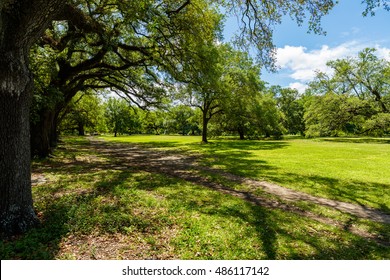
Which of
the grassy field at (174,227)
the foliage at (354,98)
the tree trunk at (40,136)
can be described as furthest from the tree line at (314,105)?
the grassy field at (174,227)

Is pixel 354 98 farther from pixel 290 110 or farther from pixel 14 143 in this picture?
pixel 14 143

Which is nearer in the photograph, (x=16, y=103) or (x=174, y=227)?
(x=16, y=103)

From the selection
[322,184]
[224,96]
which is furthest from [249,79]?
[322,184]

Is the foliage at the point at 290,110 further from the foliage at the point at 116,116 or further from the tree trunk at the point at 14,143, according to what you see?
the tree trunk at the point at 14,143

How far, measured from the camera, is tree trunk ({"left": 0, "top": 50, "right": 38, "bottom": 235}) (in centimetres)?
519

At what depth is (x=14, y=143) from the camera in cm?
541

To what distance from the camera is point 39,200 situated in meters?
7.41

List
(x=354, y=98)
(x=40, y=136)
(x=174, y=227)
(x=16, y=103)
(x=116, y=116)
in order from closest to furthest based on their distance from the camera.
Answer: (x=16, y=103)
(x=174, y=227)
(x=40, y=136)
(x=354, y=98)
(x=116, y=116)

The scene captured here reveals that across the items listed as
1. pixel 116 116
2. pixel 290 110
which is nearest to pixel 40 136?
pixel 116 116

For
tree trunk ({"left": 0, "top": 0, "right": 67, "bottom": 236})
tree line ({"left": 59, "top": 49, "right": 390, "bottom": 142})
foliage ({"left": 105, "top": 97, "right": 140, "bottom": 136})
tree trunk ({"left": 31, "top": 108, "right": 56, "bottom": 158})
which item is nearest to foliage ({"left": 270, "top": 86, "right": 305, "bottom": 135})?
A: tree line ({"left": 59, "top": 49, "right": 390, "bottom": 142})

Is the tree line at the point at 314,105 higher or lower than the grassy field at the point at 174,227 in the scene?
higher

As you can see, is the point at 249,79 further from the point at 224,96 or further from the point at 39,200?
the point at 39,200

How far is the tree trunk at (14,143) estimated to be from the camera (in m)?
5.19

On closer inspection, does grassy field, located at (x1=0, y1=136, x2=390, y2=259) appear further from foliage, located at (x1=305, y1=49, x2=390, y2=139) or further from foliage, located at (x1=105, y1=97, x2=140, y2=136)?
foliage, located at (x1=105, y1=97, x2=140, y2=136)
